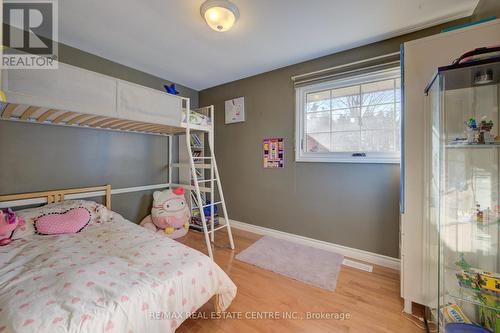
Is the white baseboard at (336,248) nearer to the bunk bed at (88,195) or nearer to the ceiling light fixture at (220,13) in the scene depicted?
the bunk bed at (88,195)

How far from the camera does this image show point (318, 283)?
1881 mm

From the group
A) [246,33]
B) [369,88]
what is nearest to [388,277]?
[369,88]

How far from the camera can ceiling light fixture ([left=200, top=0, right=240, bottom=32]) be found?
1.56 meters

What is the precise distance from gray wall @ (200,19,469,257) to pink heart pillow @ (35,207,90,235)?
6.37 feet

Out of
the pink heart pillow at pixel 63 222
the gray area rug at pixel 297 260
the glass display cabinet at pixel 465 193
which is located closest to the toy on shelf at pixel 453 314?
the glass display cabinet at pixel 465 193

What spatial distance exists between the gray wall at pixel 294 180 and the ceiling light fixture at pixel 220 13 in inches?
50.4

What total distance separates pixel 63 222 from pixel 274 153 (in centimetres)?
249

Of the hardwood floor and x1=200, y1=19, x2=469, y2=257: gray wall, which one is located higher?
x1=200, y1=19, x2=469, y2=257: gray wall

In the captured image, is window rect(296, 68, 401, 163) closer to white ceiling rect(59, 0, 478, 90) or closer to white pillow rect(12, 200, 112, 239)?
white ceiling rect(59, 0, 478, 90)

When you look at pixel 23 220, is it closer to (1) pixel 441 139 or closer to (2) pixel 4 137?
(2) pixel 4 137

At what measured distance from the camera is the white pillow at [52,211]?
174 cm

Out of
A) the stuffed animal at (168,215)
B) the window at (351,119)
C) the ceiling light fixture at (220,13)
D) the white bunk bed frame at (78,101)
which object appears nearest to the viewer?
the white bunk bed frame at (78,101)

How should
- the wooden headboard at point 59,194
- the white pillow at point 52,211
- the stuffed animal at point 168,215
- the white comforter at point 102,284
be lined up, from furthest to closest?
1. the stuffed animal at point 168,215
2. the wooden headboard at point 59,194
3. the white pillow at point 52,211
4. the white comforter at point 102,284

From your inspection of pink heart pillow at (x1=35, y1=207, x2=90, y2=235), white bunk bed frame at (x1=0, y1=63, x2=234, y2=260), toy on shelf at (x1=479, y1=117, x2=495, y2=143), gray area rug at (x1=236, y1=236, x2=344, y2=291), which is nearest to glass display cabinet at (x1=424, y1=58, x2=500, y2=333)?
toy on shelf at (x1=479, y1=117, x2=495, y2=143)
